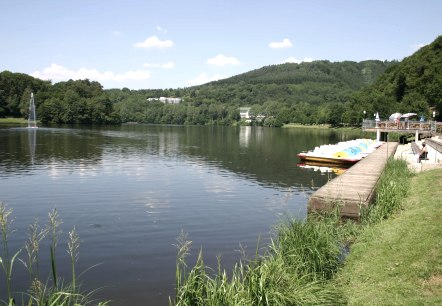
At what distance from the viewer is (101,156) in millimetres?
49375

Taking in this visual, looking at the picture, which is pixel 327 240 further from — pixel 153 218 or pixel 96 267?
pixel 153 218

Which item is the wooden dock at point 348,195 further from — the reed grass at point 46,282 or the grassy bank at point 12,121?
the grassy bank at point 12,121

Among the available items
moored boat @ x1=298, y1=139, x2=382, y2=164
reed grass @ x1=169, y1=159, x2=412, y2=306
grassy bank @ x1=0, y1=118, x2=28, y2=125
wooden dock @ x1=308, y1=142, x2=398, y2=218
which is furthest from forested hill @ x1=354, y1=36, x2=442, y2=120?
grassy bank @ x1=0, y1=118, x2=28, y2=125

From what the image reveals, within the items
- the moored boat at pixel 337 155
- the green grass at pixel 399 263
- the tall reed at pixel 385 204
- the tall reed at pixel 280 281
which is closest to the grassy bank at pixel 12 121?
the moored boat at pixel 337 155

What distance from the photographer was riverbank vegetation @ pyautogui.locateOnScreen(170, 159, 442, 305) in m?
8.21

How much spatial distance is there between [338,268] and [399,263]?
1.63 meters

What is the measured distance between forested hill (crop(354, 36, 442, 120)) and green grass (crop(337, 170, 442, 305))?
78350 millimetres

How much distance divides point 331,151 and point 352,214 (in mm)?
33427

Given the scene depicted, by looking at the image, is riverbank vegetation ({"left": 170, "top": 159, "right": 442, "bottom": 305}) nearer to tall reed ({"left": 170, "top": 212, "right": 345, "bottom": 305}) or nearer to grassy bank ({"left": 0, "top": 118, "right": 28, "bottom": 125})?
tall reed ({"left": 170, "top": 212, "right": 345, "bottom": 305})

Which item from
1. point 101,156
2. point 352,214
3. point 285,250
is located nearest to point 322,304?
point 285,250

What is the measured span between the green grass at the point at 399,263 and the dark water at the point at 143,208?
9.76ft

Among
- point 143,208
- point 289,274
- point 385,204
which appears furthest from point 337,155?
point 289,274

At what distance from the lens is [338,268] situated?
11.1m

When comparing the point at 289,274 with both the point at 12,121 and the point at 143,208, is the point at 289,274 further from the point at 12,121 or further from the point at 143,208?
the point at 12,121
